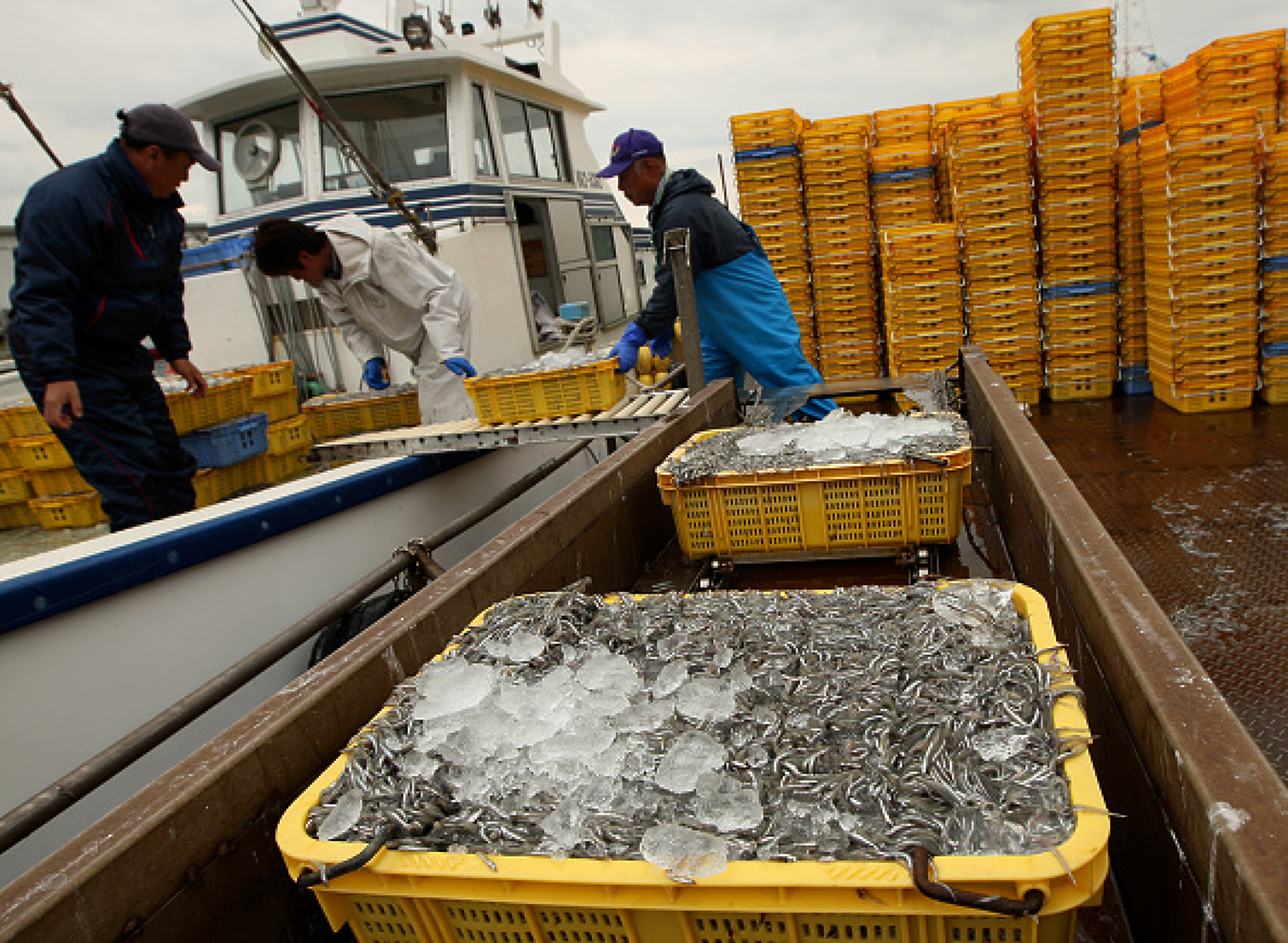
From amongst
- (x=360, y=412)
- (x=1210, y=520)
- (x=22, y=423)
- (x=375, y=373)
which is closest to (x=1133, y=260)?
(x=1210, y=520)

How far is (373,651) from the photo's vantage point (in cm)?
170

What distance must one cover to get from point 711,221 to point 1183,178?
13.3 feet

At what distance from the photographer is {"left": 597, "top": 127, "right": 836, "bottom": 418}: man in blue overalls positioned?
446 cm

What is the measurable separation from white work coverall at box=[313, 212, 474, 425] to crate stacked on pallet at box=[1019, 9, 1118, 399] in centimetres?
524

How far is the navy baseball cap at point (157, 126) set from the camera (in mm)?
3363

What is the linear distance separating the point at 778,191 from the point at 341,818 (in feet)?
24.4

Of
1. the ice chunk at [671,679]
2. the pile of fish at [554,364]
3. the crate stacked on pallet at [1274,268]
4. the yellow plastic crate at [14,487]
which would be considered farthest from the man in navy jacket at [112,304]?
the crate stacked on pallet at [1274,268]

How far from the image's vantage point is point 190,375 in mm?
3975

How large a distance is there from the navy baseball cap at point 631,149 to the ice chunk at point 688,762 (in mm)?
3886

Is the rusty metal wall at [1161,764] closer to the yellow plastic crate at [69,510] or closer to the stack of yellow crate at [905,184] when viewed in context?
the yellow plastic crate at [69,510]

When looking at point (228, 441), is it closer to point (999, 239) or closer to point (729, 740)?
point (729, 740)

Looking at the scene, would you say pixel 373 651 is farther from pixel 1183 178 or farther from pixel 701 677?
pixel 1183 178

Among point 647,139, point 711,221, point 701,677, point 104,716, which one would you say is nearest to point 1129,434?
point 711,221

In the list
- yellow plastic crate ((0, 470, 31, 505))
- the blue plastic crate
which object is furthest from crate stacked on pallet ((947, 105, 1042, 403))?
yellow plastic crate ((0, 470, 31, 505))
